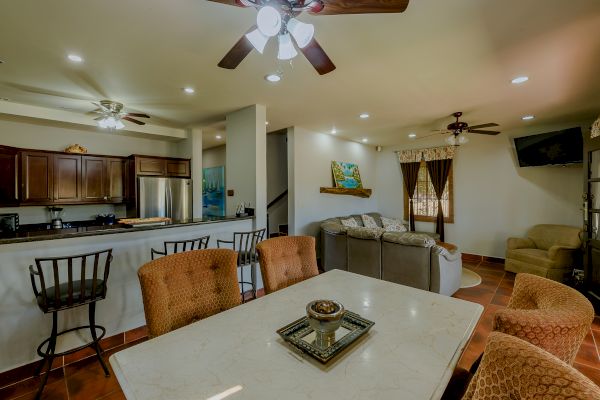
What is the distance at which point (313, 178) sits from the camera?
5102 mm

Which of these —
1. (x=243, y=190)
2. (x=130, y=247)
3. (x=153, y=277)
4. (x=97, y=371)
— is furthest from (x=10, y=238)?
(x=243, y=190)

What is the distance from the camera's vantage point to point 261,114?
3.67 meters

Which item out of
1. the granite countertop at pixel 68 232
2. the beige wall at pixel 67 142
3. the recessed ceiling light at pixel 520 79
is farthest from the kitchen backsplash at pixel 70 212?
the recessed ceiling light at pixel 520 79

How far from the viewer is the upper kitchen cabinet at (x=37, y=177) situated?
3.91 meters

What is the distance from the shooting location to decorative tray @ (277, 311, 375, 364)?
3.17 ft

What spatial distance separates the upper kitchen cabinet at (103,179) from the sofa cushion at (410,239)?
186 inches

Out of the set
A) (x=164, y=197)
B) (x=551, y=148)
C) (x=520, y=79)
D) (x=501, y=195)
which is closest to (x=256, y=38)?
(x=520, y=79)

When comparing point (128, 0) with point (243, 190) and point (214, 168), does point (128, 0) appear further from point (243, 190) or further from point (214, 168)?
point (214, 168)

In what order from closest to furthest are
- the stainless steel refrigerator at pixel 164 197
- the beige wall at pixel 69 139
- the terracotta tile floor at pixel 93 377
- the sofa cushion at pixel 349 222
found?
1. the terracotta tile floor at pixel 93 377
2. the beige wall at pixel 69 139
3. the stainless steel refrigerator at pixel 164 197
4. the sofa cushion at pixel 349 222

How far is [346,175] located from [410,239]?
2645 mm

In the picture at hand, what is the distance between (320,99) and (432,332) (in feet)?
9.71

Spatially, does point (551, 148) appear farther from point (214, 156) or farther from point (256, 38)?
point (214, 156)

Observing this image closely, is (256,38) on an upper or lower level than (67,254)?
upper

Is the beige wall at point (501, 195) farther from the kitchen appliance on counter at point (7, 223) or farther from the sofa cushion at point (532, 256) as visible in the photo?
the kitchen appliance on counter at point (7, 223)
